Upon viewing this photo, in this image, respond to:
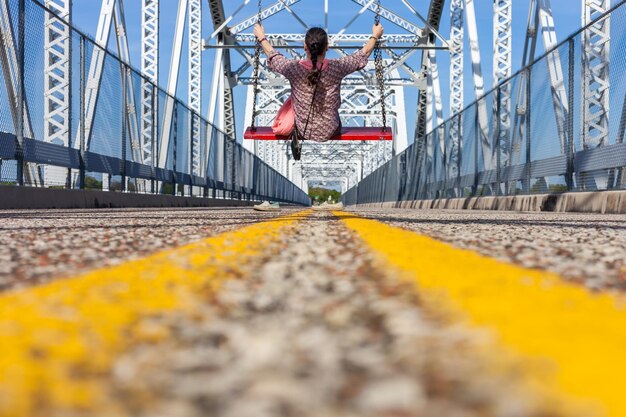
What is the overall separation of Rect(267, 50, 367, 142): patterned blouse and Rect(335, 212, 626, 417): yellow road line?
5.67 m

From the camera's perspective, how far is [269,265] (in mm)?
2498

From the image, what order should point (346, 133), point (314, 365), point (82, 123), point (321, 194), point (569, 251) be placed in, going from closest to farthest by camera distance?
point (314, 365) → point (569, 251) → point (82, 123) → point (346, 133) → point (321, 194)

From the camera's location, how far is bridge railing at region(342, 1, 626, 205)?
9.05 m

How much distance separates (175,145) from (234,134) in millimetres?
26088

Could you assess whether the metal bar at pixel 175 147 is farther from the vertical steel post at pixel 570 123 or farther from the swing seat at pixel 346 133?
the vertical steel post at pixel 570 123

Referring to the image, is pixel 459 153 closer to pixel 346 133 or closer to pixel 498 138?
pixel 346 133

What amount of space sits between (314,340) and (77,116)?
37.0ft

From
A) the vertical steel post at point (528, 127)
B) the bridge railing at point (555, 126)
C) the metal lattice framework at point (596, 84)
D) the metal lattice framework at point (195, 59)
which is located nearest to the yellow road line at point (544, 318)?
the bridge railing at point (555, 126)

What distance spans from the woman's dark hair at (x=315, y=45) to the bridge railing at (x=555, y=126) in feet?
13.0

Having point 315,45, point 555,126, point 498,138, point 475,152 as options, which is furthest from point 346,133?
point 315,45

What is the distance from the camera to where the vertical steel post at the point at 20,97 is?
9258 millimetres

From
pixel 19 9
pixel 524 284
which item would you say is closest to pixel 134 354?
pixel 524 284

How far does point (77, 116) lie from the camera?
11.6m

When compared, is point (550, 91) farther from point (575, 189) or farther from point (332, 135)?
point (332, 135)
